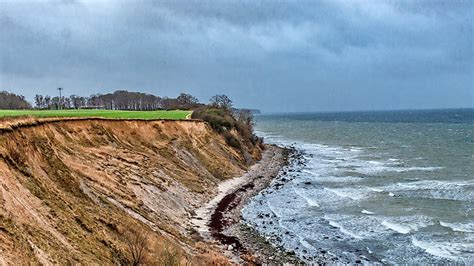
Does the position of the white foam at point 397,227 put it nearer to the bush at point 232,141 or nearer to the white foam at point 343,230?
the white foam at point 343,230

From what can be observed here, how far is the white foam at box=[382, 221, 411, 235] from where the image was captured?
31459 mm

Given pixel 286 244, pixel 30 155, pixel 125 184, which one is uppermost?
pixel 30 155

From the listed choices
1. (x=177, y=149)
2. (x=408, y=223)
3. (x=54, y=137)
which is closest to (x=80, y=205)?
(x=54, y=137)

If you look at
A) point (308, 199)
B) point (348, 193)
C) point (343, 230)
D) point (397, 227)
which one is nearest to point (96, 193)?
point (343, 230)

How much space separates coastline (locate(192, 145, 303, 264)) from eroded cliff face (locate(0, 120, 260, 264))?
3.70 ft

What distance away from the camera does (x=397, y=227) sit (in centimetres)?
3244

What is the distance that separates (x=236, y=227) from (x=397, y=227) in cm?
1147

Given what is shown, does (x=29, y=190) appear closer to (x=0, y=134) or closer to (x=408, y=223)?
(x=0, y=134)

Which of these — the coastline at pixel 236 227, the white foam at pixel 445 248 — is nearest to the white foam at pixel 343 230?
the white foam at pixel 445 248

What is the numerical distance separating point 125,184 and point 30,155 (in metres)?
9.43

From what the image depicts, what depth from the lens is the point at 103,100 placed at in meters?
196

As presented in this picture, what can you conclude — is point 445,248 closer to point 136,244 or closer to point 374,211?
point 374,211

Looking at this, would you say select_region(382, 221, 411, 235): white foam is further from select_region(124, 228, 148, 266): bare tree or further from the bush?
the bush

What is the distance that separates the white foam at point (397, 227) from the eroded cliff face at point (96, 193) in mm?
13861
